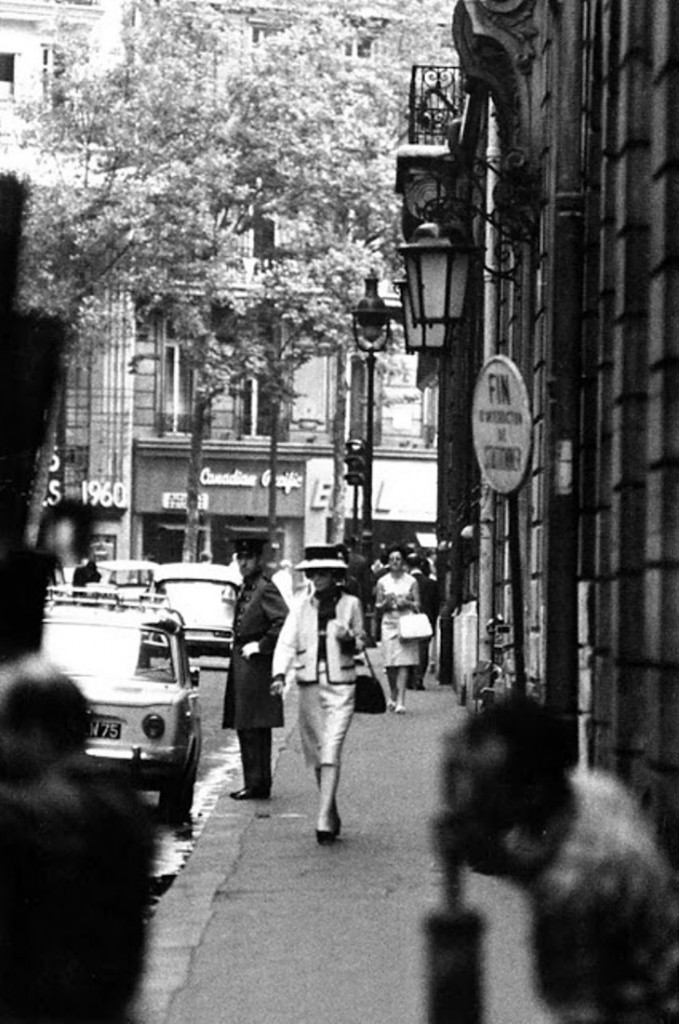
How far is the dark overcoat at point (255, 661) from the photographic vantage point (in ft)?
53.8

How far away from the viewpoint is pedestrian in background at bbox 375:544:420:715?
2578 cm

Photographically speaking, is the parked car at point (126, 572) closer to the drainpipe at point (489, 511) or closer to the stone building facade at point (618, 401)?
the drainpipe at point (489, 511)

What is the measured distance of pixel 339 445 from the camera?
190 ft

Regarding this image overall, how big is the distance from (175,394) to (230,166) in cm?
975

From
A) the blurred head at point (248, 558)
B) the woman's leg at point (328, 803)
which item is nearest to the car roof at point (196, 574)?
the blurred head at point (248, 558)

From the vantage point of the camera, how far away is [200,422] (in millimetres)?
58094

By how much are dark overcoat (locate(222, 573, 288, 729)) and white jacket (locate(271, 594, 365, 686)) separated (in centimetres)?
183

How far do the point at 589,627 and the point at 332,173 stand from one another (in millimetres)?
42053

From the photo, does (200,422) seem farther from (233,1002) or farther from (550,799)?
(550,799)

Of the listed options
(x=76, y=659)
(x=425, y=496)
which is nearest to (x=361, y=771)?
(x=76, y=659)

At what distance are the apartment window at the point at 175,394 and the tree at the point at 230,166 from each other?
5136 mm

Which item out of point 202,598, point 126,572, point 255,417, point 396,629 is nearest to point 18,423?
point 396,629

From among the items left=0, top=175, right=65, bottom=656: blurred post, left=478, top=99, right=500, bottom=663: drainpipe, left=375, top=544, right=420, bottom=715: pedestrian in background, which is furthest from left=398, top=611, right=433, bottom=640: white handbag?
left=0, top=175, right=65, bottom=656: blurred post

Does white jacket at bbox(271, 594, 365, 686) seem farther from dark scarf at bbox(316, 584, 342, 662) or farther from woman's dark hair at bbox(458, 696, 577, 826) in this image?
woman's dark hair at bbox(458, 696, 577, 826)
